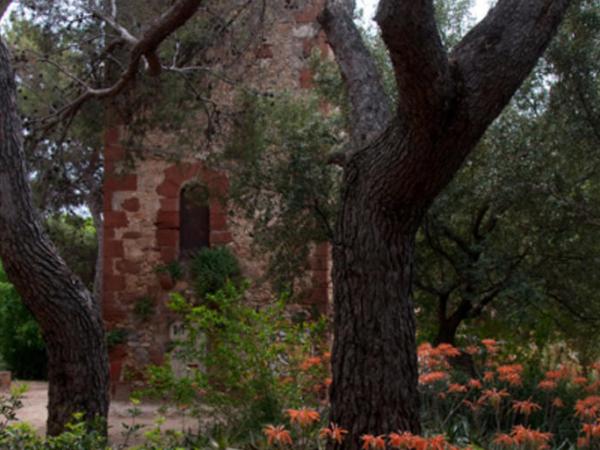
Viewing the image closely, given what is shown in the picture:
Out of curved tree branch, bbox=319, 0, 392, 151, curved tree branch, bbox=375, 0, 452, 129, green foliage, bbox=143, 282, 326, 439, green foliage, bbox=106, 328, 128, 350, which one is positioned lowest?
green foliage, bbox=143, 282, 326, 439

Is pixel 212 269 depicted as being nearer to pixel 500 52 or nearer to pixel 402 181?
pixel 402 181

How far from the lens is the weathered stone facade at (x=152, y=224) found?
1257 cm

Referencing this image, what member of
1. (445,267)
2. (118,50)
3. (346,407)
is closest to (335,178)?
(445,267)

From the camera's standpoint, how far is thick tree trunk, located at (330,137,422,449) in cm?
484

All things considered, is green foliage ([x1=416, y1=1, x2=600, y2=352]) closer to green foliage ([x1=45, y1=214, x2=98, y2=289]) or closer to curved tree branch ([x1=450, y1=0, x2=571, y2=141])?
curved tree branch ([x1=450, y1=0, x2=571, y2=141])

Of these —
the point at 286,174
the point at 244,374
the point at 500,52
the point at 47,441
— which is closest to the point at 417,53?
the point at 500,52

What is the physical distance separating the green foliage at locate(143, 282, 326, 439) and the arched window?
4583mm

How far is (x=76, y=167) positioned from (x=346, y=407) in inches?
550

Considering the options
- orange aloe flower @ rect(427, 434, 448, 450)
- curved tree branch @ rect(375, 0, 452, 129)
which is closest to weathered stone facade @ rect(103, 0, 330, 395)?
curved tree branch @ rect(375, 0, 452, 129)

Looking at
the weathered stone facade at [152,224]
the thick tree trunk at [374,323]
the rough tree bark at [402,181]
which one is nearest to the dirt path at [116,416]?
the weathered stone facade at [152,224]

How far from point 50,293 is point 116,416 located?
4821mm

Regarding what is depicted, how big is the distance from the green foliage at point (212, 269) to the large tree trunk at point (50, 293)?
18.3ft

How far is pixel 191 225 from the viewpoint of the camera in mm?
12812

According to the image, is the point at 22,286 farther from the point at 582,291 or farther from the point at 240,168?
the point at 582,291
